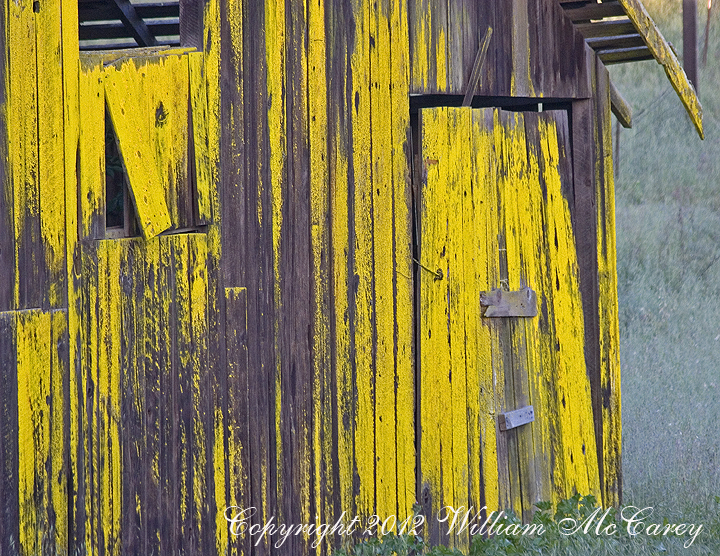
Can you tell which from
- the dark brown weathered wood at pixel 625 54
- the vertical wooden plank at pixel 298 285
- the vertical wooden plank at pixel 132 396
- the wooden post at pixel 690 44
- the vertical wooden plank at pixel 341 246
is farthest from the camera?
the wooden post at pixel 690 44

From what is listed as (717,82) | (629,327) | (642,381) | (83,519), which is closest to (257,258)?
(83,519)

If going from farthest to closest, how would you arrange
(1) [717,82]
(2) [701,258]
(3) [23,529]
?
(1) [717,82], (2) [701,258], (3) [23,529]

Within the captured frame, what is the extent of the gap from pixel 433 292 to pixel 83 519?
2352mm

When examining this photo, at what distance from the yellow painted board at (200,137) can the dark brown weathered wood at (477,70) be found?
1.76 m

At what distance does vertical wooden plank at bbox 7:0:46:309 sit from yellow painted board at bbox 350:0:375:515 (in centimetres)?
174

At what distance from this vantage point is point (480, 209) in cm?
559

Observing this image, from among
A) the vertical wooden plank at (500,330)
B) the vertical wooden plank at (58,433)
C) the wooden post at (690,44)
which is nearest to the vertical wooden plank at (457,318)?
the vertical wooden plank at (500,330)

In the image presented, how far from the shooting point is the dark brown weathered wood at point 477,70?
5523mm

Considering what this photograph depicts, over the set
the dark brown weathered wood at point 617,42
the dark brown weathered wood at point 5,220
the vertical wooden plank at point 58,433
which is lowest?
the vertical wooden plank at point 58,433

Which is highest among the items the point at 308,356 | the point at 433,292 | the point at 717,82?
the point at 717,82

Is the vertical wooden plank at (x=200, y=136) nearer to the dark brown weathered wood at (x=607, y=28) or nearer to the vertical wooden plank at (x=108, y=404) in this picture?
the vertical wooden plank at (x=108, y=404)

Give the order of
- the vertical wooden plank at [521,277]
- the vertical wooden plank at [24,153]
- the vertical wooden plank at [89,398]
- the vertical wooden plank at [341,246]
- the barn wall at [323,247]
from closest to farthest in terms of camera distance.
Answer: the vertical wooden plank at [24,153]
the vertical wooden plank at [89,398]
the barn wall at [323,247]
the vertical wooden plank at [341,246]
the vertical wooden plank at [521,277]

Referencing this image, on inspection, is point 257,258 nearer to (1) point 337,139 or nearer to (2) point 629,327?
(1) point 337,139

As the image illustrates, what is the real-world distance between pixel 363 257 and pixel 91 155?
5.30 ft
